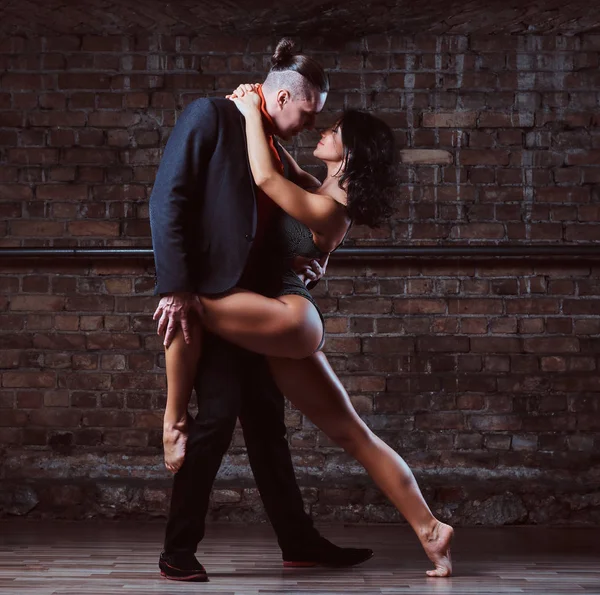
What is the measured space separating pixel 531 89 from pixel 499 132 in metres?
0.27

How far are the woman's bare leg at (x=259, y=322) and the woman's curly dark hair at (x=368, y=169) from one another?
354mm

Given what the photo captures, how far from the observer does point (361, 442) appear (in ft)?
8.97

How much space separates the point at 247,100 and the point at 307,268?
0.54m

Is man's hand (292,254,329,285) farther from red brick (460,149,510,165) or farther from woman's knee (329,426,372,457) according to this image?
red brick (460,149,510,165)

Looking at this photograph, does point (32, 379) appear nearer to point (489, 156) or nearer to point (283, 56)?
point (283, 56)

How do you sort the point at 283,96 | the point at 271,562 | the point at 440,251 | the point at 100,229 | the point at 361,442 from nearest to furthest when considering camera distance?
the point at 283,96, the point at 361,442, the point at 271,562, the point at 440,251, the point at 100,229

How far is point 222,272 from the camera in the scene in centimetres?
255

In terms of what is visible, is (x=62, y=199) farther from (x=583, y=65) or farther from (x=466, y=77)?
(x=583, y=65)

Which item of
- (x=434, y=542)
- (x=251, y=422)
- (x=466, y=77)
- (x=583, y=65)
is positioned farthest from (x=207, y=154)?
(x=583, y=65)

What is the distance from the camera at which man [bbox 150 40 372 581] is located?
2.52 meters

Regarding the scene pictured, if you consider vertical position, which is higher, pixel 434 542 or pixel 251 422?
pixel 251 422

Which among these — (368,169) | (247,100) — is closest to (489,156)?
(368,169)

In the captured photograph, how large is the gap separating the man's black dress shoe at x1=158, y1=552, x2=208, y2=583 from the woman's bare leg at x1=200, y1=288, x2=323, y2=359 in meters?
0.64

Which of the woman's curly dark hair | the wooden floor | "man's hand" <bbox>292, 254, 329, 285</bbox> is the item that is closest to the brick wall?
the wooden floor
